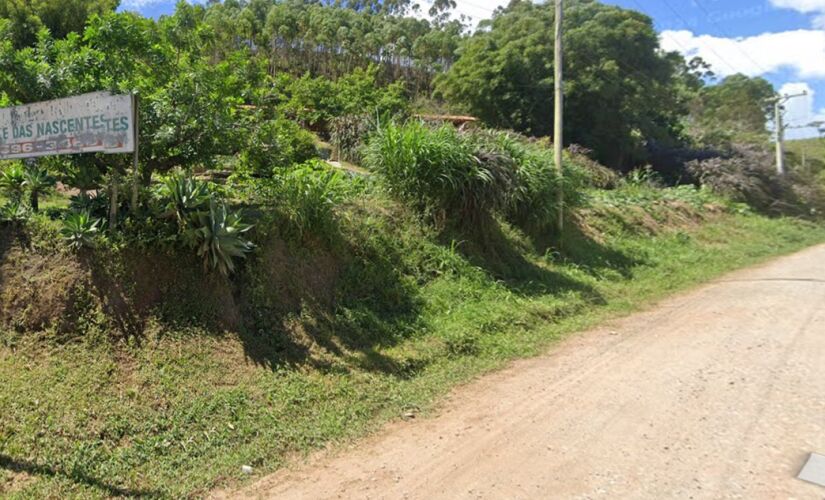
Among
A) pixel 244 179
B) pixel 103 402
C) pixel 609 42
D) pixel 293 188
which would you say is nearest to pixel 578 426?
pixel 103 402

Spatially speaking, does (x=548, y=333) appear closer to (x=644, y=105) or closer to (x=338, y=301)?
(x=338, y=301)

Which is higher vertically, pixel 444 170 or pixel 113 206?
pixel 444 170

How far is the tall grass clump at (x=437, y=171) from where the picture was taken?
880cm

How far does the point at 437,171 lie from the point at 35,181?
533 centimetres

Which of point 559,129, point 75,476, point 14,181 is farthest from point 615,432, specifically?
point 559,129

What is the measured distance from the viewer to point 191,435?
4.14 meters

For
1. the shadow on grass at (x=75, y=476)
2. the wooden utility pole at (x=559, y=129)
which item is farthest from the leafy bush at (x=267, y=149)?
the wooden utility pole at (x=559, y=129)

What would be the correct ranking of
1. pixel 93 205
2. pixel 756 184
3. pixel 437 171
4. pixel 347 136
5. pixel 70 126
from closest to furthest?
pixel 70 126 → pixel 93 205 → pixel 437 171 → pixel 347 136 → pixel 756 184

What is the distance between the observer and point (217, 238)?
5.41 m

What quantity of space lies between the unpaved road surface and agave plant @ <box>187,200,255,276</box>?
2.38 metres

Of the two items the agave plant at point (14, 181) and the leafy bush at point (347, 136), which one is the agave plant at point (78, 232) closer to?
the agave plant at point (14, 181)

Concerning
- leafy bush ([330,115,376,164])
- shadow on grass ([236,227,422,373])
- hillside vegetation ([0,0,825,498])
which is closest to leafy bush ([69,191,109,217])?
hillside vegetation ([0,0,825,498])

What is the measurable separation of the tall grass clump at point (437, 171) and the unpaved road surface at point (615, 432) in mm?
3110

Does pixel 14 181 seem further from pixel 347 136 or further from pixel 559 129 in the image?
pixel 347 136
